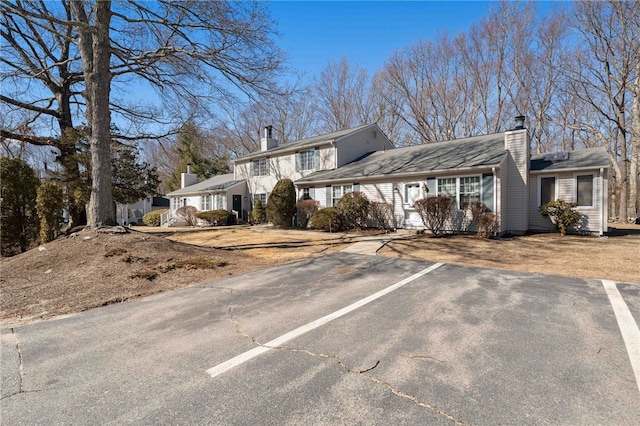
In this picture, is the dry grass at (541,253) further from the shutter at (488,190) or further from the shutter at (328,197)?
the shutter at (328,197)

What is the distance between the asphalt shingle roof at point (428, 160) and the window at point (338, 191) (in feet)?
2.00

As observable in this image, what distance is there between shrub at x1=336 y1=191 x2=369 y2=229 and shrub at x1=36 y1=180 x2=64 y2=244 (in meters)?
10.8

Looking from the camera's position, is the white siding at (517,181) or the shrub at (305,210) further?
the shrub at (305,210)

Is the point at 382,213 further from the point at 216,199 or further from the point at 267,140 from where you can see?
the point at 216,199

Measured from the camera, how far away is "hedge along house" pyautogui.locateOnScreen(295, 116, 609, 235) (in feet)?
39.9

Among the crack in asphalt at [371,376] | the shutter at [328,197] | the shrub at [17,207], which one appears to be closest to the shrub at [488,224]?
the shutter at [328,197]

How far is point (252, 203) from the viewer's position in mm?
23891

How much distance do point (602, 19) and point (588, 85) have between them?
13.0 ft

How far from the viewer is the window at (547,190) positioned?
13047 millimetres

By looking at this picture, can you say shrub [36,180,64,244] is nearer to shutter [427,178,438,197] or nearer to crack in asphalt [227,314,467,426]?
crack in asphalt [227,314,467,426]

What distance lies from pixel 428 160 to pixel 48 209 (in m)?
15.2

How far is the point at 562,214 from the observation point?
1232 centimetres

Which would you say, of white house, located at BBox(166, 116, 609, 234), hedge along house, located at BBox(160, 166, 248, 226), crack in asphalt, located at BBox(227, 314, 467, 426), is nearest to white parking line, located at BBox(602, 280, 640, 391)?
crack in asphalt, located at BBox(227, 314, 467, 426)

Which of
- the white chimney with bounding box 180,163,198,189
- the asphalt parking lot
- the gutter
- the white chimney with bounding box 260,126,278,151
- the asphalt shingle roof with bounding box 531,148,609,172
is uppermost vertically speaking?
the white chimney with bounding box 260,126,278,151
